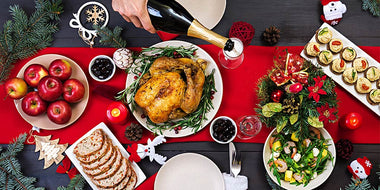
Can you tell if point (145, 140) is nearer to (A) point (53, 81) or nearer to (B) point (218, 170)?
(B) point (218, 170)

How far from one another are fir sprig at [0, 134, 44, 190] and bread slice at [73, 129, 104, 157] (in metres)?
0.29

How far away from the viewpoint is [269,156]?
149 cm

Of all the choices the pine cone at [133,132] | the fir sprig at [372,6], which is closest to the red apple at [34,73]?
the pine cone at [133,132]

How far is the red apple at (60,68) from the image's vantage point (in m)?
1.49

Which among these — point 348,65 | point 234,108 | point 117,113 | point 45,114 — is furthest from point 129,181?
point 348,65

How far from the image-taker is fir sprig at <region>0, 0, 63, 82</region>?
1.53 meters

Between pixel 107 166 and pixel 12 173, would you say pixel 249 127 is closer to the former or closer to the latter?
pixel 107 166

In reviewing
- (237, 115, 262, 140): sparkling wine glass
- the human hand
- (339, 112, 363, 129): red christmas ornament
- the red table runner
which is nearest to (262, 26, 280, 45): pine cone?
the red table runner

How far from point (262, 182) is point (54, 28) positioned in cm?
139

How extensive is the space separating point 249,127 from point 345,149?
486 mm

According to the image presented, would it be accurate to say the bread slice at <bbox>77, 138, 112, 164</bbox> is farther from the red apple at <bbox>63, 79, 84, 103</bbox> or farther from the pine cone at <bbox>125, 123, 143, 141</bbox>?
the red apple at <bbox>63, 79, 84, 103</bbox>

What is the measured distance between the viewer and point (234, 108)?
1.56m

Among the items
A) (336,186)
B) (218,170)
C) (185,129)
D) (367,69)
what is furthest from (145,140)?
(367,69)

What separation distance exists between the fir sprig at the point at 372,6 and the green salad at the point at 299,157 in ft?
2.41
